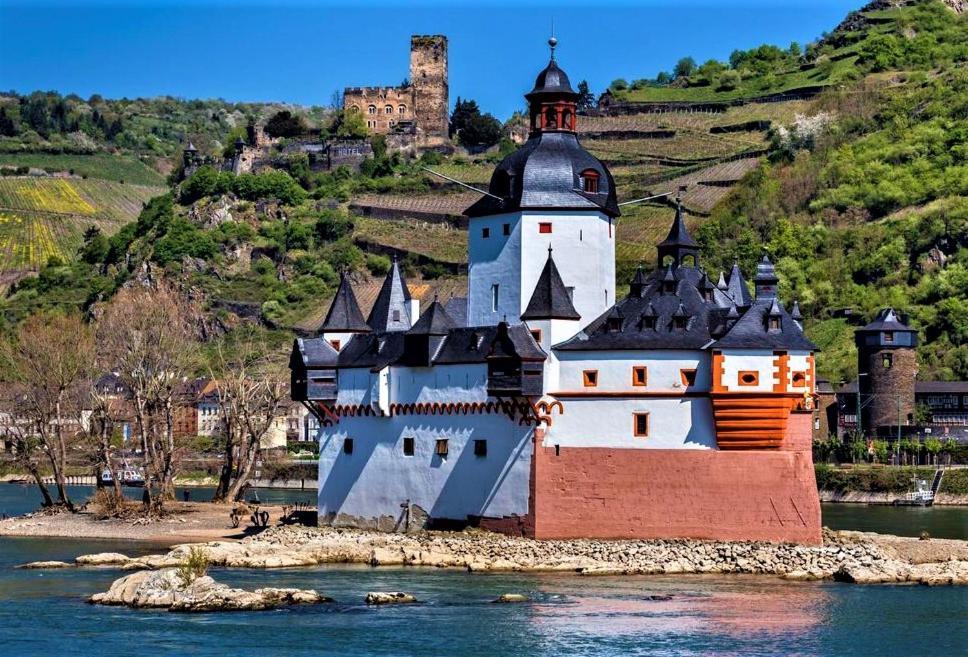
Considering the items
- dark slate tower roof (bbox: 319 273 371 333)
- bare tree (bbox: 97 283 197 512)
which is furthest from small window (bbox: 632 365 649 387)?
bare tree (bbox: 97 283 197 512)

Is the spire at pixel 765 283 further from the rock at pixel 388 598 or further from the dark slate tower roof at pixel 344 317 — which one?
the rock at pixel 388 598

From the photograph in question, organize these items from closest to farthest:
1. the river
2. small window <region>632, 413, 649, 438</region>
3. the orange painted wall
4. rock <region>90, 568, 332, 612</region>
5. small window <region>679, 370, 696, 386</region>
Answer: the river → rock <region>90, 568, 332, 612</region> → the orange painted wall → small window <region>679, 370, 696, 386</region> → small window <region>632, 413, 649, 438</region>

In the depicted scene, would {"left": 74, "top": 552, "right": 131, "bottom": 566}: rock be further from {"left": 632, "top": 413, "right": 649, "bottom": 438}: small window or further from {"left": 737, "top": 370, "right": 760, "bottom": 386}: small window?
{"left": 737, "top": 370, "right": 760, "bottom": 386}: small window

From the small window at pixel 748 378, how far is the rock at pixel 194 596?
1530 cm

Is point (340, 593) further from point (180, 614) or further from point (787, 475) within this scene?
point (787, 475)

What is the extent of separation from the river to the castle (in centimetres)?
344

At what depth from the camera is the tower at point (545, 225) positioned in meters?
67.5

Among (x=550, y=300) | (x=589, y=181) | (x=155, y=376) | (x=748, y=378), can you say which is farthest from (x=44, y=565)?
(x=748, y=378)

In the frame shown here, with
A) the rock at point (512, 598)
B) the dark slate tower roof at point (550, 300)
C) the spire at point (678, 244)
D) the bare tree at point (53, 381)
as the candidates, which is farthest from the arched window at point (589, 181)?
the bare tree at point (53, 381)

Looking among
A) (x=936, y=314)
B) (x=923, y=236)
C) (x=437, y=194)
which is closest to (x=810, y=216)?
(x=923, y=236)

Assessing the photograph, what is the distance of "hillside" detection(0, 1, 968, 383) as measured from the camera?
5846 inches

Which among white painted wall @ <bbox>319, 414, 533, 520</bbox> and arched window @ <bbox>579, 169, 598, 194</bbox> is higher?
arched window @ <bbox>579, 169, 598, 194</bbox>

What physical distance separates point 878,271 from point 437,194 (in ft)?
191

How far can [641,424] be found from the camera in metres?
63.8
